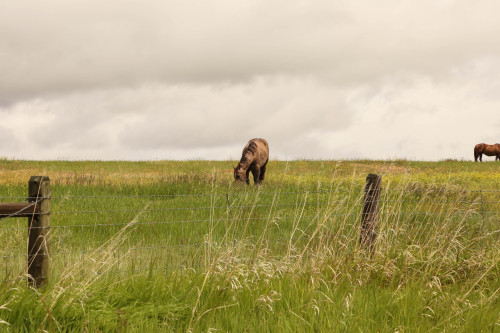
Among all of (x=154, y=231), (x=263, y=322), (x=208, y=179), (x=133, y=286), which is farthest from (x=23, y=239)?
(x=208, y=179)

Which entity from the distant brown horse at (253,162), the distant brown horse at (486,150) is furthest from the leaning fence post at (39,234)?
the distant brown horse at (486,150)

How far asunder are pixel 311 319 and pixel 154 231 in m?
5.93

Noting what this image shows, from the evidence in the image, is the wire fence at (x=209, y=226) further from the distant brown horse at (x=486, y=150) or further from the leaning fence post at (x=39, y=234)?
the distant brown horse at (x=486, y=150)

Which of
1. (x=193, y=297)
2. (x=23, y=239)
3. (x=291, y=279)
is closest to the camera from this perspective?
(x=193, y=297)

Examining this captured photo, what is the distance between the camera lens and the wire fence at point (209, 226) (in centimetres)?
621

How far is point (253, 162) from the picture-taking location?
18656 mm

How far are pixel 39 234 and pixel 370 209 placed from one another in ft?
13.6

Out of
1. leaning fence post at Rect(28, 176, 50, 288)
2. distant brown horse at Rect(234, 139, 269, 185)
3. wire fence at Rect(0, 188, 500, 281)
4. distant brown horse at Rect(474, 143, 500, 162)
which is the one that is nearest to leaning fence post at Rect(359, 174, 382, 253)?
wire fence at Rect(0, 188, 500, 281)

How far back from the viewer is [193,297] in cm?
411

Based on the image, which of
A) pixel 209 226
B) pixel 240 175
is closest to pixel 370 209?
pixel 209 226

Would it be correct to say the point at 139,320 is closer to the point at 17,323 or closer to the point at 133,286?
the point at 133,286

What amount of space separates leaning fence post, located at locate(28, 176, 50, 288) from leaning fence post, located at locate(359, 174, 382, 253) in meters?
A: 3.84

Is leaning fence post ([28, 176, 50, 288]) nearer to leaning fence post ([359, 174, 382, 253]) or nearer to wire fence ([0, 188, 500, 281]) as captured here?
wire fence ([0, 188, 500, 281])

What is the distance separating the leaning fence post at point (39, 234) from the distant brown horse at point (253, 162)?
12566 mm
